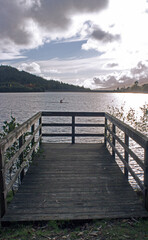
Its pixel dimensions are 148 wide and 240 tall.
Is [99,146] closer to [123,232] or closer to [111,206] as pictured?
[111,206]

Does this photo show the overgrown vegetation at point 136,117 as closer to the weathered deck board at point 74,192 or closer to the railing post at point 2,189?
the weathered deck board at point 74,192

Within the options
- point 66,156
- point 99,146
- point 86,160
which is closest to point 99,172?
point 86,160

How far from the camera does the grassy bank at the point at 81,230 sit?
3449 millimetres

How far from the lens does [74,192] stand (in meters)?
4.93

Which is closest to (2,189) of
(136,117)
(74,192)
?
(74,192)

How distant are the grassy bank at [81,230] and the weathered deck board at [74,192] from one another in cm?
12

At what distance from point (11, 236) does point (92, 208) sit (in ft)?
5.17

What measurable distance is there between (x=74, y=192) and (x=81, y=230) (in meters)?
1.25

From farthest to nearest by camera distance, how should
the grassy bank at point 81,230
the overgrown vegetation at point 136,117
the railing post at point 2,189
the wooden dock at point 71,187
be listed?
1. the overgrown vegetation at point 136,117
2. the wooden dock at point 71,187
3. the railing post at point 2,189
4. the grassy bank at point 81,230

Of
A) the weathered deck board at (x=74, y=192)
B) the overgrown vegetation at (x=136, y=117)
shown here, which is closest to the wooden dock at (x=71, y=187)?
the weathered deck board at (x=74, y=192)

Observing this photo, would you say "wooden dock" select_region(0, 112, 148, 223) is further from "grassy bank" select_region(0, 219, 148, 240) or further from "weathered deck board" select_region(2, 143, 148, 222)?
"grassy bank" select_region(0, 219, 148, 240)

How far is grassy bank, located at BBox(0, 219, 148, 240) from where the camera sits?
11.3ft

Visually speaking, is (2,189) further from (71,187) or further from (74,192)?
(71,187)

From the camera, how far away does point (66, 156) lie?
7.62m
